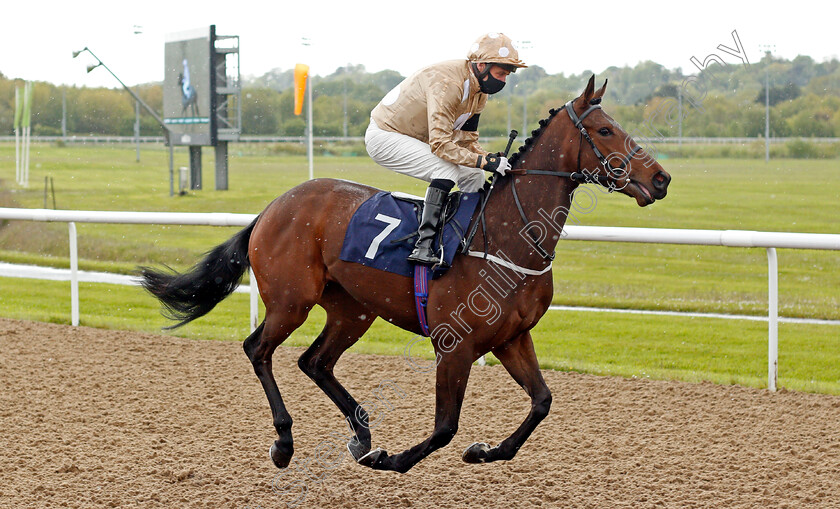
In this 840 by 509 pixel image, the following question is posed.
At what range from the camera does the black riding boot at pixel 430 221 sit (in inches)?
135

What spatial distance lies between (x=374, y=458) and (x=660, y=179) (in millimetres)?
1587

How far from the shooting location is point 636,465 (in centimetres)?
379

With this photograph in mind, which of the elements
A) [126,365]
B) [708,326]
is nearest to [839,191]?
[708,326]

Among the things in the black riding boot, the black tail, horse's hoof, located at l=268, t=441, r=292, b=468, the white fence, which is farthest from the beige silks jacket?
the white fence

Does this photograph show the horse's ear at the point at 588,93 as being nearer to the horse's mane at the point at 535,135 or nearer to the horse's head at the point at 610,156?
the horse's head at the point at 610,156

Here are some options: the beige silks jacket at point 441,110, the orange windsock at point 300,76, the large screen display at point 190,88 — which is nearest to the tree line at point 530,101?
the orange windsock at point 300,76

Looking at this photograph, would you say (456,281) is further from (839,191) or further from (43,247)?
(839,191)

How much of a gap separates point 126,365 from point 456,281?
3.20m

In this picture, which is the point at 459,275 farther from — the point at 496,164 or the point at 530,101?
the point at 530,101

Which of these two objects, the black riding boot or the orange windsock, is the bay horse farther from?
the orange windsock

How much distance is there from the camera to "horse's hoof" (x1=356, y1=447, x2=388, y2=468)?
11.5 ft

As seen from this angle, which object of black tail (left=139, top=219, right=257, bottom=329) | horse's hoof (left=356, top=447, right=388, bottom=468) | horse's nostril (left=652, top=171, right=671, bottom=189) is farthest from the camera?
black tail (left=139, top=219, right=257, bottom=329)

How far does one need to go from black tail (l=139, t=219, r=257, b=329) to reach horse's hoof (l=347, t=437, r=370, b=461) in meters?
1.08

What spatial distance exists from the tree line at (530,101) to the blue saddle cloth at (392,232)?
652cm
